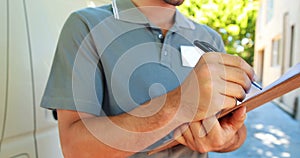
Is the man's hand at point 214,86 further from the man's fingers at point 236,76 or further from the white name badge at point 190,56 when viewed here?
the white name badge at point 190,56

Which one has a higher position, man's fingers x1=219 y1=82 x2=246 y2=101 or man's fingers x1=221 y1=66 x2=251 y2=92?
man's fingers x1=221 y1=66 x2=251 y2=92

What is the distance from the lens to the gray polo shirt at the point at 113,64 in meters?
0.98

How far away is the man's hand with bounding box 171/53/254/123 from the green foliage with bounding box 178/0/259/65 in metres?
11.9

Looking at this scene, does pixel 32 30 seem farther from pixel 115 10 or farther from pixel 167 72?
pixel 167 72

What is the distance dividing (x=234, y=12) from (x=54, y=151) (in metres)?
15.2

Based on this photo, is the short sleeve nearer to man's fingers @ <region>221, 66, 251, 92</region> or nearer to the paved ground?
man's fingers @ <region>221, 66, 251, 92</region>

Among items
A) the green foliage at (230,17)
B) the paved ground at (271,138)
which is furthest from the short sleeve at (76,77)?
the green foliage at (230,17)

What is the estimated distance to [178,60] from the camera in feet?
3.85

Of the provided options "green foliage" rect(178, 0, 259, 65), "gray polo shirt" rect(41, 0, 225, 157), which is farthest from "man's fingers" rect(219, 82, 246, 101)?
"green foliage" rect(178, 0, 259, 65)

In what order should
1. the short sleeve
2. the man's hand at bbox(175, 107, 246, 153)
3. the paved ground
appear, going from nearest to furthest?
the man's hand at bbox(175, 107, 246, 153) < the short sleeve < the paved ground

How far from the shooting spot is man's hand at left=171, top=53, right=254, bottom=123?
762 millimetres

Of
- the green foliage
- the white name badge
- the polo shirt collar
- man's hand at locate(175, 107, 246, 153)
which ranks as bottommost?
the green foliage

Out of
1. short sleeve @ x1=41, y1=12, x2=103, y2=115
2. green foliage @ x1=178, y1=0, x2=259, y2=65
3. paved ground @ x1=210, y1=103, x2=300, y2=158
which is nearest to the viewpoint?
short sleeve @ x1=41, y1=12, x2=103, y2=115

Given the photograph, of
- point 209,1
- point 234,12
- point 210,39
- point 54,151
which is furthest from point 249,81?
point 234,12
